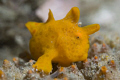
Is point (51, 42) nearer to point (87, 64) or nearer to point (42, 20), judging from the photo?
point (87, 64)

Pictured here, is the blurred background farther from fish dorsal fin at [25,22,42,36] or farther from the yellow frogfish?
the yellow frogfish

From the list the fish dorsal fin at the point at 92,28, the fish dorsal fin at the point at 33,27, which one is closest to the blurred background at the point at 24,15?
the fish dorsal fin at the point at 33,27

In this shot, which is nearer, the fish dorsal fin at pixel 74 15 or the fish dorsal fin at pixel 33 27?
the fish dorsal fin at pixel 74 15

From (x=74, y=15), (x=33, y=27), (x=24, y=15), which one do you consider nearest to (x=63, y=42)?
(x=74, y=15)

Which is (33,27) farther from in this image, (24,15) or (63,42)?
(24,15)

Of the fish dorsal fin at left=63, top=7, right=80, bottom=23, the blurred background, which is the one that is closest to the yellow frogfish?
the fish dorsal fin at left=63, top=7, right=80, bottom=23

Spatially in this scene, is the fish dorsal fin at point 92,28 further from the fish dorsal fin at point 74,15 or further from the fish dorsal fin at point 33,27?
the fish dorsal fin at point 33,27
